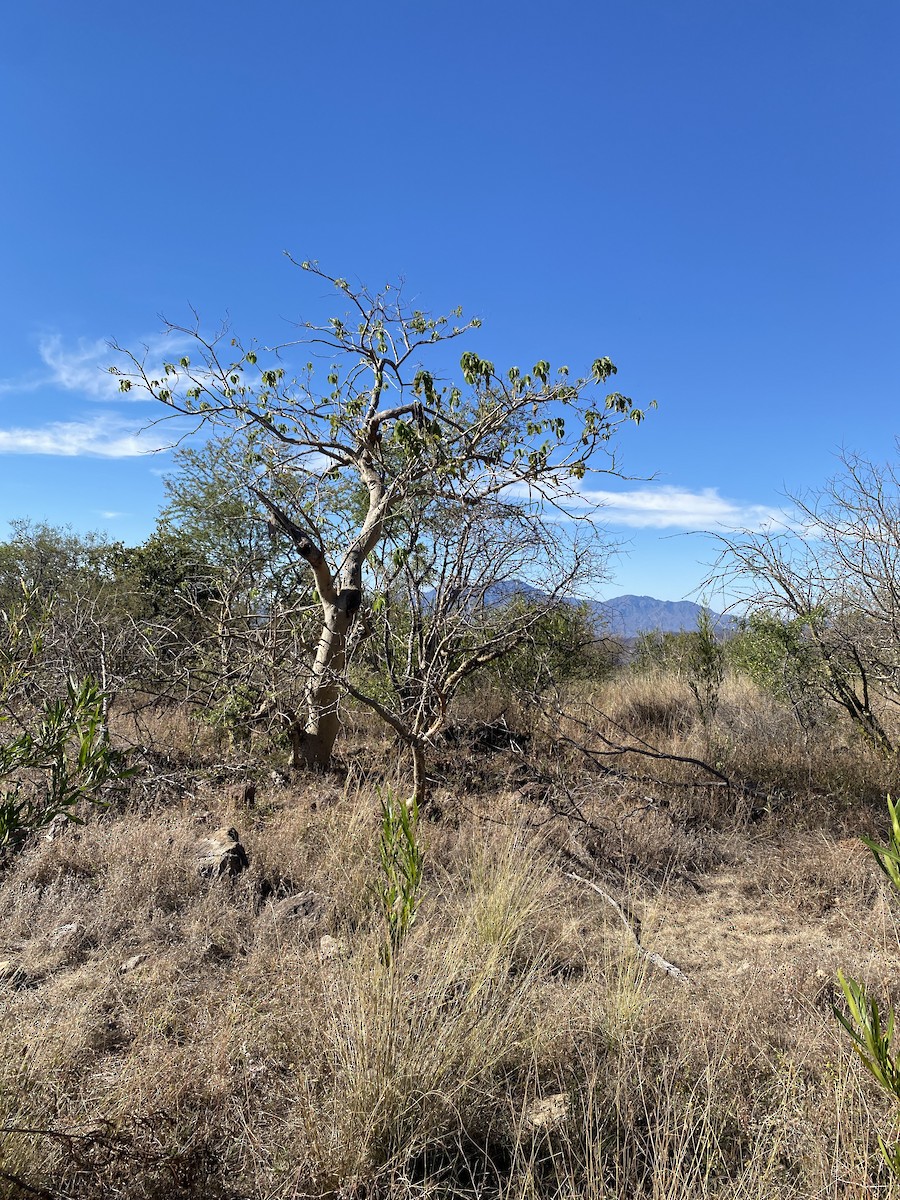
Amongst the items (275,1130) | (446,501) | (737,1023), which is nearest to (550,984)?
(737,1023)

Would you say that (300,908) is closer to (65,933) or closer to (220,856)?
(220,856)

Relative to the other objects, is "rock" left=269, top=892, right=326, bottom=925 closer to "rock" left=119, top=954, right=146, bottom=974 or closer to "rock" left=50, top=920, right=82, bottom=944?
"rock" left=119, top=954, right=146, bottom=974

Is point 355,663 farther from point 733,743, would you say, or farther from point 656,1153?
point 656,1153

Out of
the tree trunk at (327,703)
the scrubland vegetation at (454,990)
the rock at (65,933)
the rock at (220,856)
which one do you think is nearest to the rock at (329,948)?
the scrubland vegetation at (454,990)

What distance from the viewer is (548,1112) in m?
2.51

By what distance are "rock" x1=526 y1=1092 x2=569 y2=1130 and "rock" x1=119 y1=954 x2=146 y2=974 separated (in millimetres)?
2167

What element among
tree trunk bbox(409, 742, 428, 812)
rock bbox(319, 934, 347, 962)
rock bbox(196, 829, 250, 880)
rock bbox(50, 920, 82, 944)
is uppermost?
tree trunk bbox(409, 742, 428, 812)

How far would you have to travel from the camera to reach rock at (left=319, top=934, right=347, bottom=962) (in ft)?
11.7

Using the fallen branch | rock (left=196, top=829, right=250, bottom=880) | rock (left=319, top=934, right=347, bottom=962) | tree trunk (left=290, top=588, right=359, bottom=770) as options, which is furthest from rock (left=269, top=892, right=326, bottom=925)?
tree trunk (left=290, top=588, right=359, bottom=770)

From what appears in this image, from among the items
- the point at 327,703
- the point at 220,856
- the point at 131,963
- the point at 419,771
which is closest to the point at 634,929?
the point at 419,771

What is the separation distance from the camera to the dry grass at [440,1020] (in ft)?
7.32

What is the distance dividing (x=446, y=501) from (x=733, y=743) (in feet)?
14.0

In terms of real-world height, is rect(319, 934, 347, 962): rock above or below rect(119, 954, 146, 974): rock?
above

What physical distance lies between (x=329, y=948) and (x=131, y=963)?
1003 millimetres
